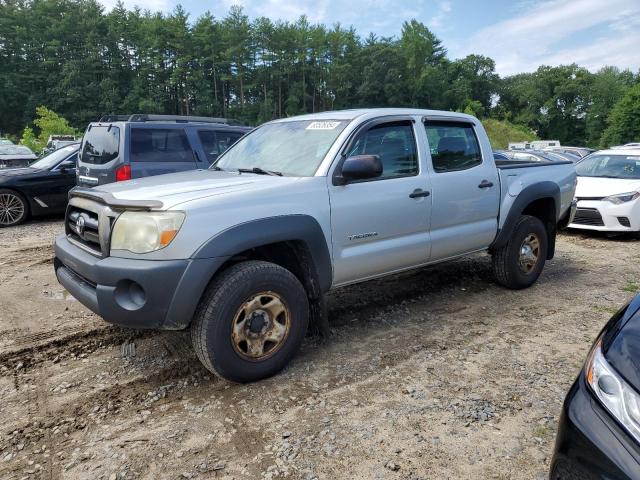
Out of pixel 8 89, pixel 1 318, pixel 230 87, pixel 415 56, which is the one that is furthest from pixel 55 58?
pixel 1 318

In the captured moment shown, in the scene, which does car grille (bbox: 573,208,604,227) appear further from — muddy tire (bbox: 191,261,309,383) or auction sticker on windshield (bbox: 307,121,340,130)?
muddy tire (bbox: 191,261,309,383)

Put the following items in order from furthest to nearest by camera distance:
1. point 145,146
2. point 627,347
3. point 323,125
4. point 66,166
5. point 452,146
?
1. point 66,166
2. point 145,146
3. point 452,146
4. point 323,125
5. point 627,347

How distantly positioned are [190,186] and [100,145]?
5212mm

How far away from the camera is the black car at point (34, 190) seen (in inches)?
352

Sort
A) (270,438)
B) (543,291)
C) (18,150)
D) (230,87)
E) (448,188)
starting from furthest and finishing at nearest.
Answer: (230,87)
(18,150)
(543,291)
(448,188)
(270,438)

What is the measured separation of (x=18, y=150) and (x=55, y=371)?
66.1 feet

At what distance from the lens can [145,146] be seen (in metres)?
7.34

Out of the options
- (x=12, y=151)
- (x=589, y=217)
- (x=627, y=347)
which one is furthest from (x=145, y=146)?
(x=12, y=151)

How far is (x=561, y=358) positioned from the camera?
11.7 ft

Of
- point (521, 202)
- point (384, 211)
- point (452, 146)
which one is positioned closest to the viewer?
point (384, 211)

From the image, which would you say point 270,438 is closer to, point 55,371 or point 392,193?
point 55,371

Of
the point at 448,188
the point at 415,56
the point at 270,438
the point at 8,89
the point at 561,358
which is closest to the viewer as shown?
the point at 270,438

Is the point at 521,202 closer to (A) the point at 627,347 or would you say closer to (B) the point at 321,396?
(B) the point at 321,396

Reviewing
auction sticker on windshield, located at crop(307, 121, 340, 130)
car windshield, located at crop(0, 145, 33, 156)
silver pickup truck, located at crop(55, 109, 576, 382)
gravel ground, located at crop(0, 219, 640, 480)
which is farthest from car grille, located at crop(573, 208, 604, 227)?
car windshield, located at crop(0, 145, 33, 156)
